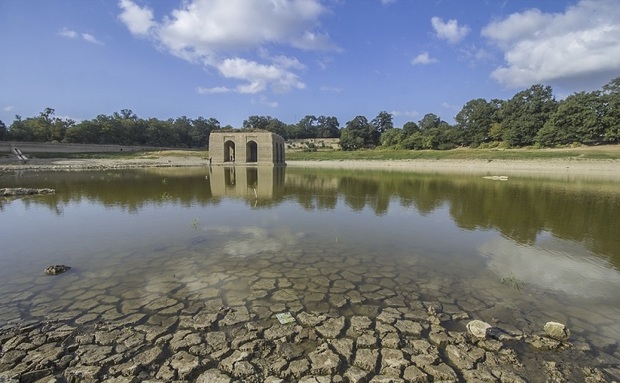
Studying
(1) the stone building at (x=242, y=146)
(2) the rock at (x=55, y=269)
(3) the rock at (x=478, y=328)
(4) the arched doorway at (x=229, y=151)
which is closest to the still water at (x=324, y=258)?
(2) the rock at (x=55, y=269)

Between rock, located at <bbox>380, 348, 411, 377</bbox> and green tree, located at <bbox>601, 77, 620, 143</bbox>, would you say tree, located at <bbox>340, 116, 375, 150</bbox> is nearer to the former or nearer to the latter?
green tree, located at <bbox>601, 77, 620, 143</bbox>

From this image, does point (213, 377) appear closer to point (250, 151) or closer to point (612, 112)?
point (250, 151)

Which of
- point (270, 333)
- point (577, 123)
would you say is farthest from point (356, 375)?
point (577, 123)

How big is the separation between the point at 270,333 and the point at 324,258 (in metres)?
3.44

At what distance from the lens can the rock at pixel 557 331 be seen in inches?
181

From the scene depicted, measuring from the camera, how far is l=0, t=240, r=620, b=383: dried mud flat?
3.80 m

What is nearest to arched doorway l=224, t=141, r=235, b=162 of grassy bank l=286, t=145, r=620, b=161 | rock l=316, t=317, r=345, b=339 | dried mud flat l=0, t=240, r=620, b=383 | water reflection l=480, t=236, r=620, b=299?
grassy bank l=286, t=145, r=620, b=161

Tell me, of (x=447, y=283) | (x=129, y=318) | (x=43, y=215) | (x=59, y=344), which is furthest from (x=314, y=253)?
(x=43, y=215)

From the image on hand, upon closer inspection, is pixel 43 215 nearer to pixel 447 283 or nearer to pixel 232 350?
pixel 232 350

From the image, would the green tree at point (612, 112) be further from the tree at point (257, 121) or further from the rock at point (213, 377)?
the tree at point (257, 121)

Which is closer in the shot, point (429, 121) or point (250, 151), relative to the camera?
point (250, 151)

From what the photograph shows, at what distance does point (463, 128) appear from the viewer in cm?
7456

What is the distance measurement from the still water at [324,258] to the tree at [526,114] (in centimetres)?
5566

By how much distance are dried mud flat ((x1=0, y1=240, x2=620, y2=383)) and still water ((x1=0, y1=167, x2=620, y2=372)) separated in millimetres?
60
